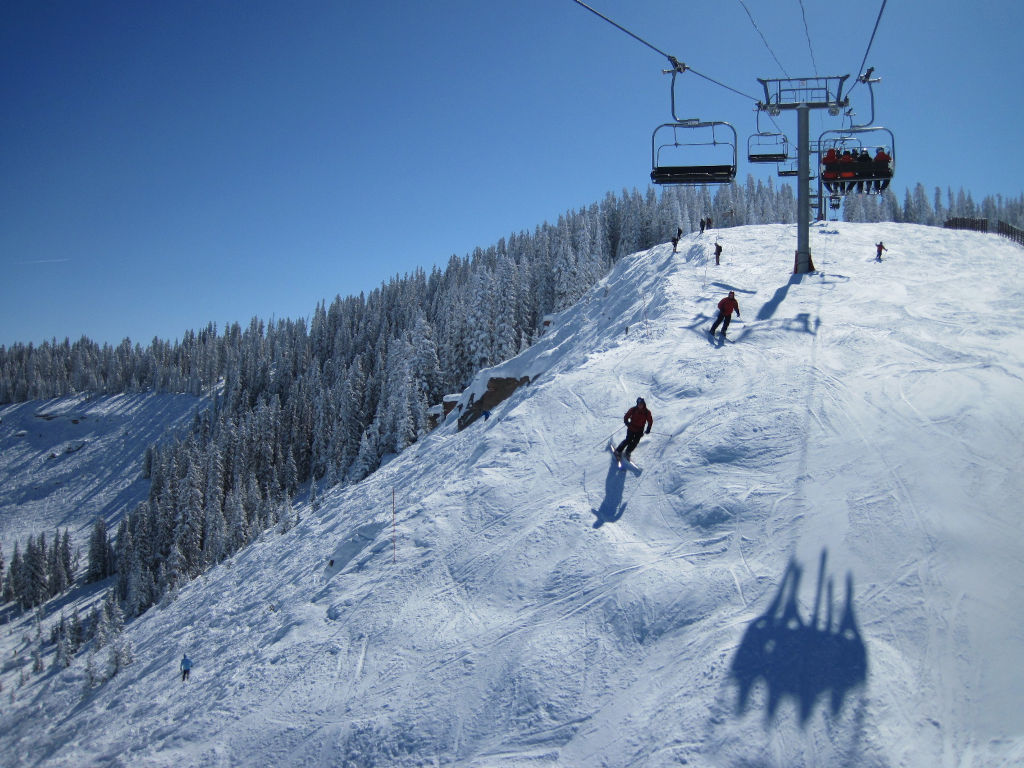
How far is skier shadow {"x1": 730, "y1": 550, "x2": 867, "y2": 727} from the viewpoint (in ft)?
16.4

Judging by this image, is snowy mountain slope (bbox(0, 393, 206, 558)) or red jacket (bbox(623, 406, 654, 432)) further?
snowy mountain slope (bbox(0, 393, 206, 558))

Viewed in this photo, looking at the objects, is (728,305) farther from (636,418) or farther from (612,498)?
(612,498)

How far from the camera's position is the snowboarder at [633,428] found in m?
9.53

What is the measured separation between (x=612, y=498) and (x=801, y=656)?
3.69 meters

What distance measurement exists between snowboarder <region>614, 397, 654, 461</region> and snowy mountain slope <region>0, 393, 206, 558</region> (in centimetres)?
9913

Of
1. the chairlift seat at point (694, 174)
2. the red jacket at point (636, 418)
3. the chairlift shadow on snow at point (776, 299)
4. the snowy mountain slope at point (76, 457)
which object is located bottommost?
the snowy mountain slope at point (76, 457)

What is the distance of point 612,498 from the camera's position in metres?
8.69

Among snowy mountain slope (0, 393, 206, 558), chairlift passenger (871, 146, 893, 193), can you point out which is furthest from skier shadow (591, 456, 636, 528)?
snowy mountain slope (0, 393, 206, 558)

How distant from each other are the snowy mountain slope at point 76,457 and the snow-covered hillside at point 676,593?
95.2 m

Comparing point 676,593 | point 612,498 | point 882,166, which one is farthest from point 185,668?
point 882,166

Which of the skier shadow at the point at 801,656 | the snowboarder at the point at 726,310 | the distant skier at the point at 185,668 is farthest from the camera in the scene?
the snowboarder at the point at 726,310

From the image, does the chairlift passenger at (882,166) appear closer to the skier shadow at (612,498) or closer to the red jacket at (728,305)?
the red jacket at (728,305)

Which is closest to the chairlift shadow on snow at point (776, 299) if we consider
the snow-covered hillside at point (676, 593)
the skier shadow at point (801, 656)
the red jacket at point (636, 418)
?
the snow-covered hillside at point (676, 593)

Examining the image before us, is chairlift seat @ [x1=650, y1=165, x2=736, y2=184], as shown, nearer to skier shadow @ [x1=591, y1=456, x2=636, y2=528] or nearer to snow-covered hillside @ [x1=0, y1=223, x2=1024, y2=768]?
snow-covered hillside @ [x1=0, y1=223, x2=1024, y2=768]
